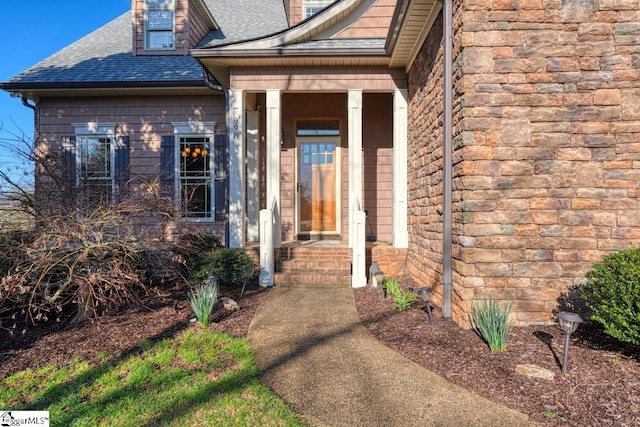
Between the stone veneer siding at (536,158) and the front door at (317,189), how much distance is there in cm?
434

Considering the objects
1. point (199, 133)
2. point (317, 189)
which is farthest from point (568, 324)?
point (199, 133)

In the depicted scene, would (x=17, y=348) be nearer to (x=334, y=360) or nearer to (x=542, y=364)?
(x=334, y=360)

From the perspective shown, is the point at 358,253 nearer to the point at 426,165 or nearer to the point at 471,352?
the point at 426,165

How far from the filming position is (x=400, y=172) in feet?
21.3

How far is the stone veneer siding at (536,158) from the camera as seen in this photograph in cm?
390

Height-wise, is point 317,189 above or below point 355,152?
below

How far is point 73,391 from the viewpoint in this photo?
9.48ft

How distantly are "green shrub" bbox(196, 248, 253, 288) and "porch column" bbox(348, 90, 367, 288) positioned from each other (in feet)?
5.69

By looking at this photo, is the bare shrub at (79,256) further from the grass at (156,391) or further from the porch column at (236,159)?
the porch column at (236,159)

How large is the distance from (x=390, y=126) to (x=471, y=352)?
17.8ft

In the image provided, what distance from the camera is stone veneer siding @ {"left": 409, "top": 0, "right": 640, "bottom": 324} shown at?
390cm

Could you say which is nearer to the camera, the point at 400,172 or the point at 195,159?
the point at 400,172

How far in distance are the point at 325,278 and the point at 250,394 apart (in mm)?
3336

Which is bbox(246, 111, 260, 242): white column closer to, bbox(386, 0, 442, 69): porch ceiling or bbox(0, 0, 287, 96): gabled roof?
bbox(0, 0, 287, 96): gabled roof
